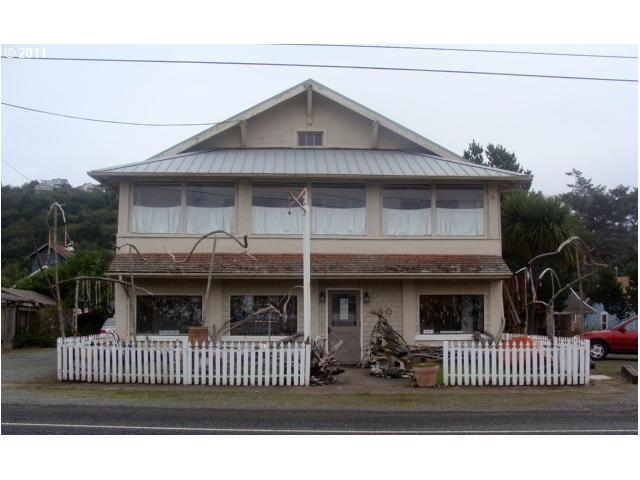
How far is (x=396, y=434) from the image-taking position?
386 inches

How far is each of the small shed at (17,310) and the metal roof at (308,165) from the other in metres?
15.1

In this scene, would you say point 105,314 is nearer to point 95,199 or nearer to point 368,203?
point 95,199

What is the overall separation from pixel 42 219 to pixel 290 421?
24.2 m

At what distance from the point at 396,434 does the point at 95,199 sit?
1331 inches

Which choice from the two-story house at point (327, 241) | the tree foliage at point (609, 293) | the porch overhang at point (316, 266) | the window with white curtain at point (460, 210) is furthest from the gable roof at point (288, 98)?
the tree foliage at point (609, 293)

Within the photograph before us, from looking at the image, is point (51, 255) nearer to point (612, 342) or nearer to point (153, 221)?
point (153, 221)

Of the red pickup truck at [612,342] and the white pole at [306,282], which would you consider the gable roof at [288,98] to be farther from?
the red pickup truck at [612,342]

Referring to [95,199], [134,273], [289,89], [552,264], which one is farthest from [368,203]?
[95,199]

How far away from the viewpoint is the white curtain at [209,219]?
19.9 meters

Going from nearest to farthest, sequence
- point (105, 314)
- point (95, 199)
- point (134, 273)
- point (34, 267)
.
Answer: point (134, 273), point (105, 314), point (95, 199), point (34, 267)

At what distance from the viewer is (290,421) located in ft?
36.0

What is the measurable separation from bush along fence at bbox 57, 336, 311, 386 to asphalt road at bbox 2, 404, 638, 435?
3.48 metres

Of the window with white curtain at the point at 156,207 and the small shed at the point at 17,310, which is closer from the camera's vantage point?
the window with white curtain at the point at 156,207

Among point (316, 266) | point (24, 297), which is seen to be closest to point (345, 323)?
point (316, 266)
